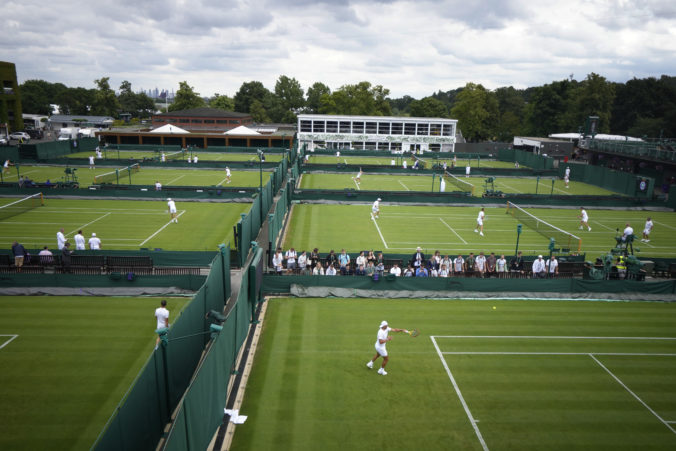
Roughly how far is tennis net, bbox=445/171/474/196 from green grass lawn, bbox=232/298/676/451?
26076mm

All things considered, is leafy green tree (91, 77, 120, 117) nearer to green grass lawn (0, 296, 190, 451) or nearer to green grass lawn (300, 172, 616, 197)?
green grass lawn (300, 172, 616, 197)

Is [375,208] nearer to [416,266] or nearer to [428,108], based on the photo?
[416,266]

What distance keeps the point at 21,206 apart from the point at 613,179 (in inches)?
2140

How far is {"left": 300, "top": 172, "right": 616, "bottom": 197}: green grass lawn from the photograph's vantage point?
45.6 meters

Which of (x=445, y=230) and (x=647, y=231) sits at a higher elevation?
(x=647, y=231)

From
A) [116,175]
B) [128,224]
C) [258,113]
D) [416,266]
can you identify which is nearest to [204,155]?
[116,175]

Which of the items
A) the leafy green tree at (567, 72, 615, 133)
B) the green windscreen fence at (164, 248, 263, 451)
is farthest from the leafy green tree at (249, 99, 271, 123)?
the green windscreen fence at (164, 248, 263, 451)

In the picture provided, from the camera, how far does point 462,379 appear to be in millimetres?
12609

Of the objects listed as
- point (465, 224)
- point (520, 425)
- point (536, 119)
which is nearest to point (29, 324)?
point (520, 425)

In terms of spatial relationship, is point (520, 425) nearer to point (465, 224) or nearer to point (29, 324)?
point (29, 324)

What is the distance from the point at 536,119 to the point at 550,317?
309 feet

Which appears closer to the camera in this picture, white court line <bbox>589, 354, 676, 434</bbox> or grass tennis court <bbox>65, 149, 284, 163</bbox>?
white court line <bbox>589, 354, 676, 434</bbox>

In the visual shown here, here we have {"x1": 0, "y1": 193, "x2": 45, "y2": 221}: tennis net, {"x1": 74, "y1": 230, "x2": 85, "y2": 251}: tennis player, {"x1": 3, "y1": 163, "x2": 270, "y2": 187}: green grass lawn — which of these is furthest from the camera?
{"x1": 3, "y1": 163, "x2": 270, "y2": 187}: green grass lawn

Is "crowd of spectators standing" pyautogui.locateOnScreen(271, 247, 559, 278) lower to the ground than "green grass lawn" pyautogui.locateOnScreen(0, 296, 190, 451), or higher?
higher
